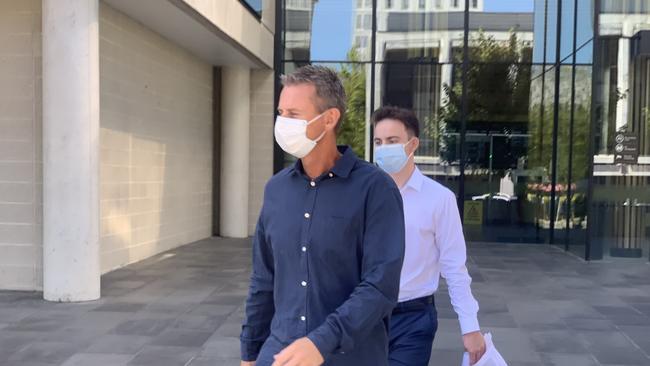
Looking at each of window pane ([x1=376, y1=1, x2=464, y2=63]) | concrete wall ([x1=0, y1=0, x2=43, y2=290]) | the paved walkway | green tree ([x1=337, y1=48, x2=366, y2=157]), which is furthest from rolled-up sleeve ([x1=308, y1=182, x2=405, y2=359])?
window pane ([x1=376, y1=1, x2=464, y2=63])

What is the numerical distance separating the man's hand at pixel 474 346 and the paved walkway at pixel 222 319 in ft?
7.77

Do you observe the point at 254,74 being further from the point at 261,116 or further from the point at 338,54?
the point at 338,54

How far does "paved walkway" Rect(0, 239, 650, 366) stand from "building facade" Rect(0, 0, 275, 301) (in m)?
0.59

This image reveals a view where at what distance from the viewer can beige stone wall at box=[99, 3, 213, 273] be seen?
8805 millimetres

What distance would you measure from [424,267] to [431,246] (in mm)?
106

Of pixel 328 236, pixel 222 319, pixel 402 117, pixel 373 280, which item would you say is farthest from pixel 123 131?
pixel 373 280

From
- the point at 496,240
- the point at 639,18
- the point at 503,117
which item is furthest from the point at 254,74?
the point at 639,18

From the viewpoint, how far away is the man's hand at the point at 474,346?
2.89 meters

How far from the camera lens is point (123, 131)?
30.4 feet

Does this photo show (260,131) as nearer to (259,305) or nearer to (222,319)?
(222,319)

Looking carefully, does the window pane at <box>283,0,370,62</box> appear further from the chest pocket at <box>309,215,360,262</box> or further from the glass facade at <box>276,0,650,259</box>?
the chest pocket at <box>309,215,360,262</box>

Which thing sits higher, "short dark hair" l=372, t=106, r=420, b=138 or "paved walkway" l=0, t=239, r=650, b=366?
"short dark hair" l=372, t=106, r=420, b=138

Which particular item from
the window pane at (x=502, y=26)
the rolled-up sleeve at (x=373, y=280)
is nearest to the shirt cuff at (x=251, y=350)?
the rolled-up sleeve at (x=373, y=280)

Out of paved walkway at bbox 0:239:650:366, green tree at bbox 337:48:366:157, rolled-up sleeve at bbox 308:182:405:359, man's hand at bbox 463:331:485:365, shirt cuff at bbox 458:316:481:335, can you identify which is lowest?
paved walkway at bbox 0:239:650:366
